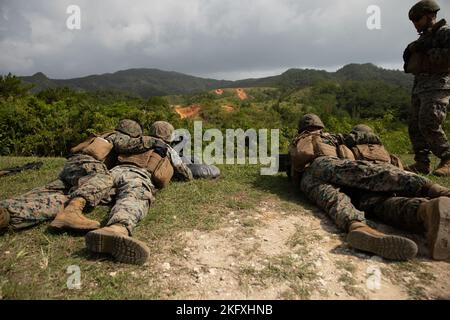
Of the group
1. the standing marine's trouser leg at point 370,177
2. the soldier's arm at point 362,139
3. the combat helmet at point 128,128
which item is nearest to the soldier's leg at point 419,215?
the standing marine's trouser leg at point 370,177

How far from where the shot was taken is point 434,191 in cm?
321

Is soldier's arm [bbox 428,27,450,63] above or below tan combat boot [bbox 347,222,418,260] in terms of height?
above

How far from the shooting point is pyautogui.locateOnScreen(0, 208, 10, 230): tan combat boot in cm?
301

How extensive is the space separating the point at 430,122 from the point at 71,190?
5.06 meters

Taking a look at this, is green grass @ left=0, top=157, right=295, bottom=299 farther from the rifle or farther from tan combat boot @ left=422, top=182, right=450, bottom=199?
tan combat boot @ left=422, top=182, right=450, bottom=199

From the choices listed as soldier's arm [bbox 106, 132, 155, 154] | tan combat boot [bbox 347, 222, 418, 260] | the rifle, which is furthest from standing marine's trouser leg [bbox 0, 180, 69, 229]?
tan combat boot [bbox 347, 222, 418, 260]

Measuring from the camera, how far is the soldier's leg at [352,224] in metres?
2.57

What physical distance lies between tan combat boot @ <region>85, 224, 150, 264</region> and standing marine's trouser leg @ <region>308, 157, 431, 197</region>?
2177mm

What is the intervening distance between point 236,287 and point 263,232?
994 mm

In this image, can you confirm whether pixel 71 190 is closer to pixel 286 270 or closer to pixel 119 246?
pixel 119 246

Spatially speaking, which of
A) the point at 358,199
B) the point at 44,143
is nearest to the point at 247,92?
the point at 44,143

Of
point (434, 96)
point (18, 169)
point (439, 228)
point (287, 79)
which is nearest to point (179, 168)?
point (18, 169)

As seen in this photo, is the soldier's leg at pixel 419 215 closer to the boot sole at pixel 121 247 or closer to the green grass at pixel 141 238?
the green grass at pixel 141 238

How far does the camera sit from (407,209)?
306cm
